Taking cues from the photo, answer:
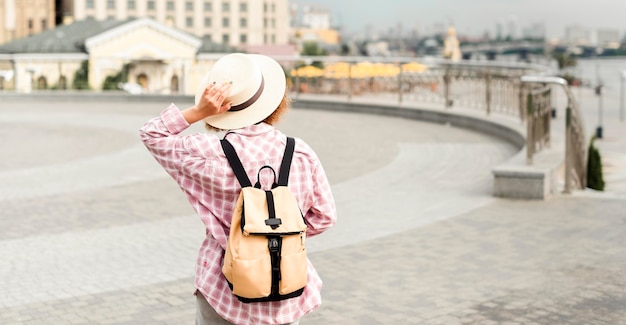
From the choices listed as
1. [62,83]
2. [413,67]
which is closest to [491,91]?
[413,67]

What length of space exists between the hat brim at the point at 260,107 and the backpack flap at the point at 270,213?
11.5 inches

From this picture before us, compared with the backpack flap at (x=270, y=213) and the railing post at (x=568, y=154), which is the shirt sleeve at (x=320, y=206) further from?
the railing post at (x=568, y=154)

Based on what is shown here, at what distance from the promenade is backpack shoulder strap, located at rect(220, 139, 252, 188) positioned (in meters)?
2.55

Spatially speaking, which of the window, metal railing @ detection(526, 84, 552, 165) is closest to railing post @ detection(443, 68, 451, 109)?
metal railing @ detection(526, 84, 552, 165)

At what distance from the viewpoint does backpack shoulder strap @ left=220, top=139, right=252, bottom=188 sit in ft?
11.2

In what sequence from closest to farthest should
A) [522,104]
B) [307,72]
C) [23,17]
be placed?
[522,104], [307,72], [23,17]

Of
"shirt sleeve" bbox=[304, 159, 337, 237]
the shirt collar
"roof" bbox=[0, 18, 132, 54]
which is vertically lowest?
"shirt sleeve" bbox=[304, 159, 337, 237]

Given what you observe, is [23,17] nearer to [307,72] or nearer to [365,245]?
[307,72]

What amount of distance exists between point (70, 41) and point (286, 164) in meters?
73.6

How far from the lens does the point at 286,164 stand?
346 centimetres

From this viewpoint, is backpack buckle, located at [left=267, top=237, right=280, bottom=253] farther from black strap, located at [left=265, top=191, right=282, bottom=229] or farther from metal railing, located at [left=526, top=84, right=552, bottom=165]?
metal railing, located at [left=526, top=84, right=552, bottom=165]

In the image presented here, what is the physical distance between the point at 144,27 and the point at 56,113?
175 ft

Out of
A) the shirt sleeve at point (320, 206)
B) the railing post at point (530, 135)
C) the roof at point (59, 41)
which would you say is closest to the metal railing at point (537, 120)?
the railing post at point (530, 135)

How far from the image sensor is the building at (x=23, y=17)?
127 metres
